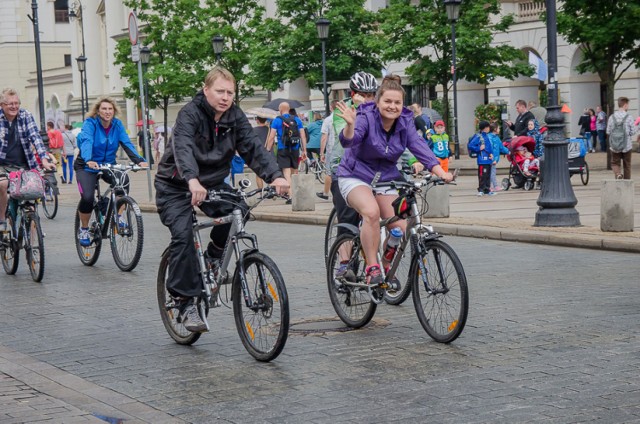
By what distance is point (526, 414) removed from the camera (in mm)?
5988

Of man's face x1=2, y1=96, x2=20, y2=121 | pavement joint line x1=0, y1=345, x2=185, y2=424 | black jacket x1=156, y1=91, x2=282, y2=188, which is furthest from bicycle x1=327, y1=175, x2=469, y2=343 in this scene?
Answer: man's face x1=2, y1=96, x2=20, y2=121

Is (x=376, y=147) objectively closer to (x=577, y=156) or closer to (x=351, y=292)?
(x=351, y=292)

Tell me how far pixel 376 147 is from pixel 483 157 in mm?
14727

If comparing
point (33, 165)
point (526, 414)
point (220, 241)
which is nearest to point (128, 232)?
point (33, 165)

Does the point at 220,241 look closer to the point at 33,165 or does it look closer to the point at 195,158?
the point at 195,158

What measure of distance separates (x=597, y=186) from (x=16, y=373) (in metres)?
19.0

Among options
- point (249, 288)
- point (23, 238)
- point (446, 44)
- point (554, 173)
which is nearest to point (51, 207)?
point (23, 238)

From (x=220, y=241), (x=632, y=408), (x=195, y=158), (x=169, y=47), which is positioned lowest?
(x=632, y=408)

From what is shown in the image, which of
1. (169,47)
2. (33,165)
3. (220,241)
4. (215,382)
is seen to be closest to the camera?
(215,382)

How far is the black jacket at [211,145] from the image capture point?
26.0 ft

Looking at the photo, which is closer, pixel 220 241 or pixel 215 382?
pixel 215 382

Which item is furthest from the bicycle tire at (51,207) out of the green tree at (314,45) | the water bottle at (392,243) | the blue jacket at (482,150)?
the green tree at (314,45)

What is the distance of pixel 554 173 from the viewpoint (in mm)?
15906

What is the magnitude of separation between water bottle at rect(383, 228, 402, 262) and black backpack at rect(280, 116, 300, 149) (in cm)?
1538
